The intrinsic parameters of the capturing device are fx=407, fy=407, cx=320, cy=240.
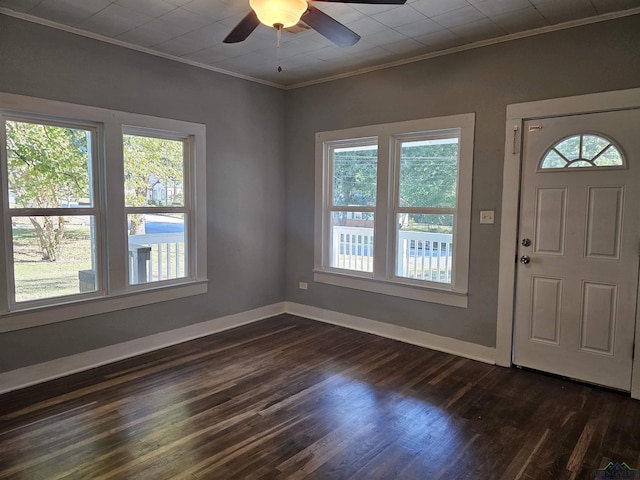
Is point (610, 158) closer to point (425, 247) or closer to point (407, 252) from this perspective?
point (425, 247)

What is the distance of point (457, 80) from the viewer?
11.9 ft

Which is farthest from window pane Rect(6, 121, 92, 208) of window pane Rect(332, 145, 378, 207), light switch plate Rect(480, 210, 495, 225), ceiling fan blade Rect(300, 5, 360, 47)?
light switch plate Rect(480, 210, 495, 225)

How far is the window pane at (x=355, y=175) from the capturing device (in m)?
4.38

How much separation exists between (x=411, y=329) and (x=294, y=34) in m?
2.90

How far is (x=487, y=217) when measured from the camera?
3.55 metres

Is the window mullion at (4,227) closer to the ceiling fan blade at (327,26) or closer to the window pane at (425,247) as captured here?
the ceiling fan blade at (327,26)

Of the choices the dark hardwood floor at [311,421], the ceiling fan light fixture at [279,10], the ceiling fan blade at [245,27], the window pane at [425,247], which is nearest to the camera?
the ceiling fan light fixture at [279,10]

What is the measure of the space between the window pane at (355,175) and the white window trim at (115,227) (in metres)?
1.50

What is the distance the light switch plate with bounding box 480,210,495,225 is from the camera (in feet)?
11.6

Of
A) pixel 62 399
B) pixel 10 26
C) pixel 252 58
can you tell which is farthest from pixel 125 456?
pixel 252 58

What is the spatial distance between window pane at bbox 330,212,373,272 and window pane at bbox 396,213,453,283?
0.39 m

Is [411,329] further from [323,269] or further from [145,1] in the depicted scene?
[145,1]

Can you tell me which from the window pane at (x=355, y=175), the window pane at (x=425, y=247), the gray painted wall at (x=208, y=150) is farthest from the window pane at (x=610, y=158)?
the gray painted wall at (x=208, y=150)

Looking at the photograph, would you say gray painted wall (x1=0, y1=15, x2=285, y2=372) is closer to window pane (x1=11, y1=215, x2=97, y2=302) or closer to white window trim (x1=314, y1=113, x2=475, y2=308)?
window pane (x1=11, y1=215, x2=97, y2=302)
